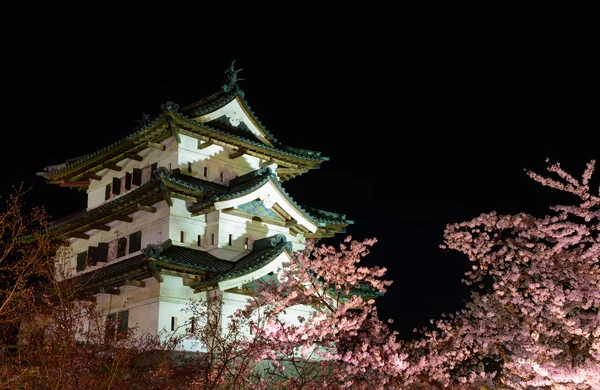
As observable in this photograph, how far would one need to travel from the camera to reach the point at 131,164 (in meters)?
30.2

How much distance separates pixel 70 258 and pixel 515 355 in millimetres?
23001

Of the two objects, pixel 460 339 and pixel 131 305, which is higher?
pixel 131 305

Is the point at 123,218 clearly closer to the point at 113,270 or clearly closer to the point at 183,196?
the point at 113,270

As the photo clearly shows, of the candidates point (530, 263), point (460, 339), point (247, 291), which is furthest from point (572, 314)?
point (247, 291)

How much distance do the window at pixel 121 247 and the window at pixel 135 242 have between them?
0.40 meters

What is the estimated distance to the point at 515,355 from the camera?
16344 millimetres

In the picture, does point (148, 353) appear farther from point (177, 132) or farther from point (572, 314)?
point (572, 314)

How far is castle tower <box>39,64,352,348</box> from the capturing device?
80.6 feet

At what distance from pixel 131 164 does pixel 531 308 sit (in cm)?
2095

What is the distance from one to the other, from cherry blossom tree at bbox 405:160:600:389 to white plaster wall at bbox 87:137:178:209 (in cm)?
1499

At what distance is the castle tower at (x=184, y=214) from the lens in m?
24.6

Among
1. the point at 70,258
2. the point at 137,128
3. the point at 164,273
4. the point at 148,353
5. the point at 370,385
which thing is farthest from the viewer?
the point at 70,258

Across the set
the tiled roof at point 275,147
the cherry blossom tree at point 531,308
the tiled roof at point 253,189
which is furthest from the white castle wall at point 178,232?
A: the cherry blossom tree at point 531,308

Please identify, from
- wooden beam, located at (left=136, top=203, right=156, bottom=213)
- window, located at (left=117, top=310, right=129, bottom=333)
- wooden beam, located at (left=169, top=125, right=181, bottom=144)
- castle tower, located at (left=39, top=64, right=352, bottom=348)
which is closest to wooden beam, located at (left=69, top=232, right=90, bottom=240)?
castle tower, located at (left=39, top=64, right=352, bottom=348)
